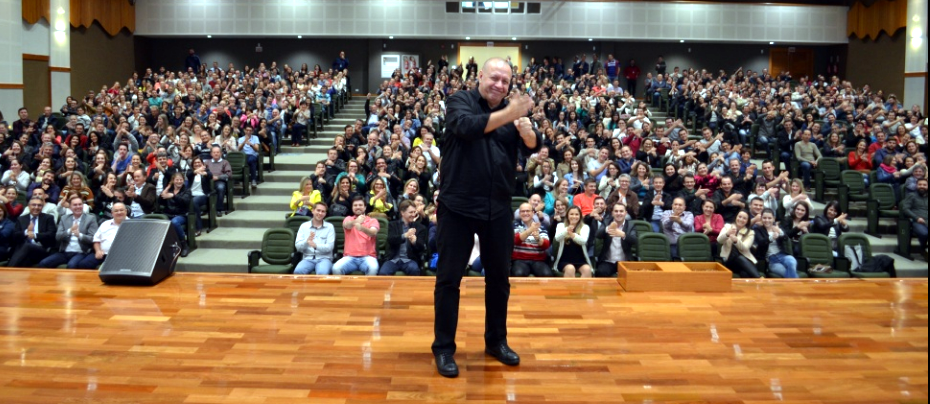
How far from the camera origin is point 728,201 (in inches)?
268

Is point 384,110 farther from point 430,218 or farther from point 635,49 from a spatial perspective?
point 635,49

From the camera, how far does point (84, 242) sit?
5863mm

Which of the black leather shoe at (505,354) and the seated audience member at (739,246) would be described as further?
the seated audience member at (739,246)

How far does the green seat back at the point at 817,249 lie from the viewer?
591cm

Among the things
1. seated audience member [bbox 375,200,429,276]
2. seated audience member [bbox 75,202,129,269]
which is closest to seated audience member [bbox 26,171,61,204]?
seated audience member [bbox 75,202,129,269]

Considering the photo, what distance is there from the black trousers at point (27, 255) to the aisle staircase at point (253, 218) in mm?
1043

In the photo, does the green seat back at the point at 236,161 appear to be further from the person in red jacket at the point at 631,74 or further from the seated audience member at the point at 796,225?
the person in red jacket at the point at 631,74

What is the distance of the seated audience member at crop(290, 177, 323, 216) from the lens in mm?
6891

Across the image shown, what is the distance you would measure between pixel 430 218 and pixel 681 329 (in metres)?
3.27

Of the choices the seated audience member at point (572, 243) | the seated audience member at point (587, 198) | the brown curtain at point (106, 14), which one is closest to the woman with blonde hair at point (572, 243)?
the seated audience member at point (572, 243)

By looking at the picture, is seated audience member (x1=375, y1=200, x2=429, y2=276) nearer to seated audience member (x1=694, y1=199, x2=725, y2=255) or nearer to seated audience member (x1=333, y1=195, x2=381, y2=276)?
seated audience member (x1=333, y1=195, x2=381, y2=276)

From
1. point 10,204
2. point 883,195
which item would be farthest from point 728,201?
point 10,204

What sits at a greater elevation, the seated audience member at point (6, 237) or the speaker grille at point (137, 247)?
the speaker grille at point (137, 247)

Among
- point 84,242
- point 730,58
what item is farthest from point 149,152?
point 730,58
